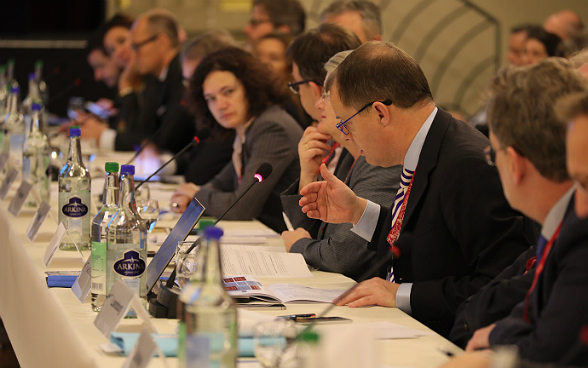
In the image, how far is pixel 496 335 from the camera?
1.24 m

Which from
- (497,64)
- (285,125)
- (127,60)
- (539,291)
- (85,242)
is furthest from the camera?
(497,64)

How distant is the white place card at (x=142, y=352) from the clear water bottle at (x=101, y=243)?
15.9 inches

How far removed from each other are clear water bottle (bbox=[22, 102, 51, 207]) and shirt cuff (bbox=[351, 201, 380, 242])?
1.36 m

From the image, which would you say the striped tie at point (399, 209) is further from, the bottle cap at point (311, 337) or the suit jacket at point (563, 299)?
the bottle cap at point (311, 337)

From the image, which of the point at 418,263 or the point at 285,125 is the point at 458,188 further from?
the point at 285,125

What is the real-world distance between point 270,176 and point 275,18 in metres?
2.13

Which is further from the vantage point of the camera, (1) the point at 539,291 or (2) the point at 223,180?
(2) the point at 223,180

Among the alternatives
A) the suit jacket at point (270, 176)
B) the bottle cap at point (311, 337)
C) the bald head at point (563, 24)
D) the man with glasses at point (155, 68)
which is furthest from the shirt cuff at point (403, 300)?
the bald head at point (563, 24)

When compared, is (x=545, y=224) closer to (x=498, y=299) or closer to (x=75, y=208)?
(x=498, y=299)

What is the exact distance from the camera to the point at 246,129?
3172mm

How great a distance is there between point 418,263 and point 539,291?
617mm

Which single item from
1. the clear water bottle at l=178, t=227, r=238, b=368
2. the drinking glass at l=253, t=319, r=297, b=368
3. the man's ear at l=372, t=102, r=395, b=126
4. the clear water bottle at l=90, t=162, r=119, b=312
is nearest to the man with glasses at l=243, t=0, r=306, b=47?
the man's ear at l=372, t=102, r=395, b=126

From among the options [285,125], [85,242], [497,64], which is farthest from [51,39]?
[85,242]

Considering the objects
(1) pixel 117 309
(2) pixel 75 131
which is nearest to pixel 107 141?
(2) pixel 75 131
